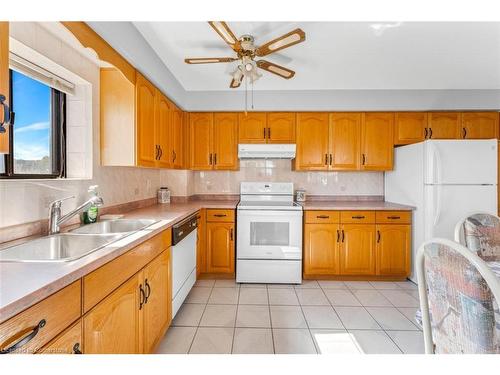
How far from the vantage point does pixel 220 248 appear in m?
2.94

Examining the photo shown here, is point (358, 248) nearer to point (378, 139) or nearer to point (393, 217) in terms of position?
point (393, 217)

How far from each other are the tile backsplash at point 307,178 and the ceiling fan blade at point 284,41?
6.22 feet

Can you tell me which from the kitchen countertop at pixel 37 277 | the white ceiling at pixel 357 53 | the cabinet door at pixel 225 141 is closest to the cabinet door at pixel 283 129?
the white ceiling at pixel 357 53

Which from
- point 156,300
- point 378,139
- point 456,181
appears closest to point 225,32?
point 156,300

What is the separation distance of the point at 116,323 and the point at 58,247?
0.59 meters

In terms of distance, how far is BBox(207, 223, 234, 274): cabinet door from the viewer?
2934mm

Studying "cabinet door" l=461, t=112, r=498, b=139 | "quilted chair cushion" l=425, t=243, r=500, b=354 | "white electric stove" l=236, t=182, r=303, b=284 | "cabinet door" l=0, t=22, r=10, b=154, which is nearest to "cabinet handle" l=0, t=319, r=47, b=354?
"cabinet door" l=0, t=22, r=10, b=154

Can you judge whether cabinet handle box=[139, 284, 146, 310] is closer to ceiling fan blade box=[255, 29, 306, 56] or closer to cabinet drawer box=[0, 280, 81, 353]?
cabinet drawer box=[0, 280, 81, 353]

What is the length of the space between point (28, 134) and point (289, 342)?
7.35 ft

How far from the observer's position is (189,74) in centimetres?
264

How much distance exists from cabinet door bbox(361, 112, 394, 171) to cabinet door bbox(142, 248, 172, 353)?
2.68 meters

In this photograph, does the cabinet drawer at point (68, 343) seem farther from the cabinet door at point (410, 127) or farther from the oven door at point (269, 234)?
the cabinet door at point (410, 127)
